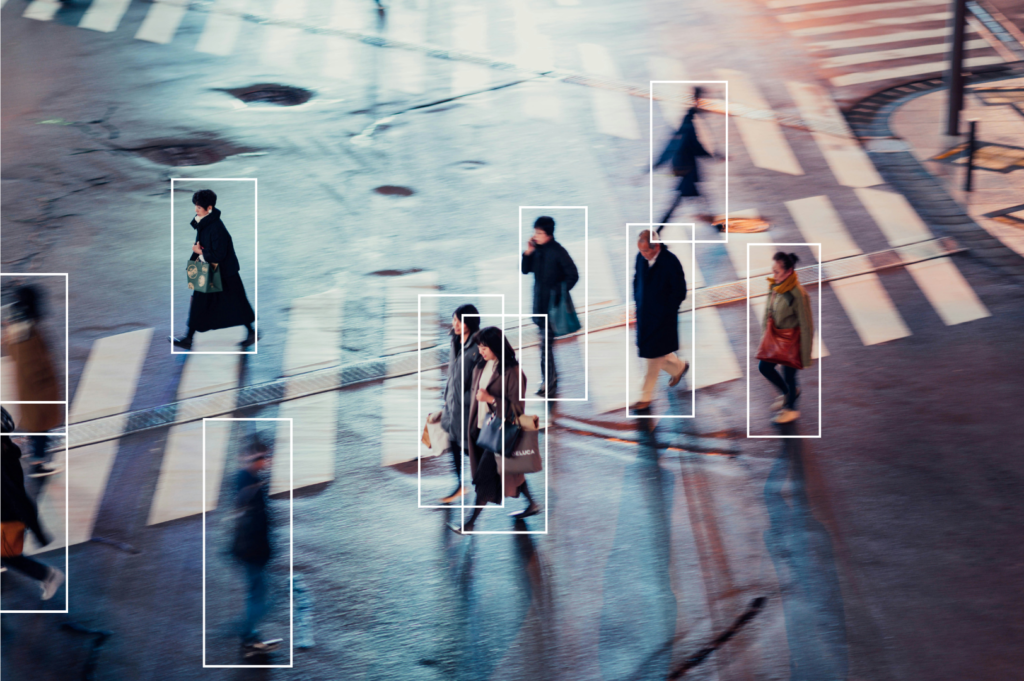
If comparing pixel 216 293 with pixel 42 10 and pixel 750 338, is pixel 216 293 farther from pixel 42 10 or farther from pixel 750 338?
pixel 42 10

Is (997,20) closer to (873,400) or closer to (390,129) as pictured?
(390,129)

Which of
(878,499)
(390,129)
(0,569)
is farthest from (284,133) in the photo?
(878,499)

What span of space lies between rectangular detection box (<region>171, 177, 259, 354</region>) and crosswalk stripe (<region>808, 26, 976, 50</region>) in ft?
35.7

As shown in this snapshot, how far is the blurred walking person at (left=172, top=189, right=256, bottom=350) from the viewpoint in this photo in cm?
1088

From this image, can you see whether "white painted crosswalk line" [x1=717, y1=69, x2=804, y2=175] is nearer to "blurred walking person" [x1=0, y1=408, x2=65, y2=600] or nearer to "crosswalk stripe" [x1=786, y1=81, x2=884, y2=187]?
"crosswalk stripe" [x1=786, y1=81, x2=884, y2=187]

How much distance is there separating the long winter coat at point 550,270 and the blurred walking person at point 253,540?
3596 mm

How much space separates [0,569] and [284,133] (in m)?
9.57

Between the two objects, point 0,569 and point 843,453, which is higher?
point 843,453

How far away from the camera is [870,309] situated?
39.3 ft

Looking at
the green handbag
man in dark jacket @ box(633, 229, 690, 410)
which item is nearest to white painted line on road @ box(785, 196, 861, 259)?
man in dark jacket @ box(633, 229, 690, 410)

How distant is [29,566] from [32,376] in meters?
2.17

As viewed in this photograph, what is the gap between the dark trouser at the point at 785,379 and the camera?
10.1 meters

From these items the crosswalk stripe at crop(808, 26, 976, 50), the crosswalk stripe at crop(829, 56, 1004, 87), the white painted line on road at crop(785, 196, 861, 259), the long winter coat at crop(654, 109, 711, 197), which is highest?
the crosswalk stripe at crop(808, 26, 976, 50)

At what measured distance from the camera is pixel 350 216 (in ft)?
46.9
